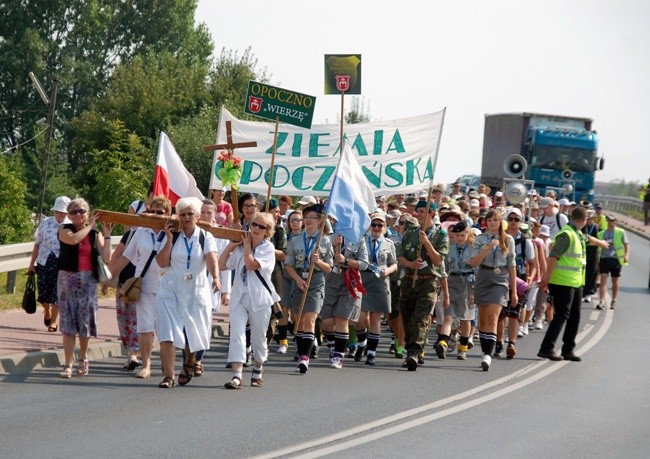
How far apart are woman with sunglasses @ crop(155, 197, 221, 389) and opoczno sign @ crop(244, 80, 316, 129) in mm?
4276

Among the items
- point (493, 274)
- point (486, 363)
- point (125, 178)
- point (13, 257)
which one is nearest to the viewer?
point (486, 363)

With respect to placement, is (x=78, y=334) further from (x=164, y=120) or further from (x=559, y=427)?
(x=164, y=120)

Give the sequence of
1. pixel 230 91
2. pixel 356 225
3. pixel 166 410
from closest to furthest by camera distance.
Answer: pixel 166 410 < pixel 356 225 < pixel 230 91

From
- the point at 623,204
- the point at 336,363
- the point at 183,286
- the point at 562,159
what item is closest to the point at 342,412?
the point at 183,286

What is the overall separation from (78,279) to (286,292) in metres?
3.65

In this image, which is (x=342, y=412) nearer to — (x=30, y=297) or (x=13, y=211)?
(x=30, y=297)

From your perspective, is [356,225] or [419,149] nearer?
[356,225]

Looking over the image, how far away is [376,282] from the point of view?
1566 cm

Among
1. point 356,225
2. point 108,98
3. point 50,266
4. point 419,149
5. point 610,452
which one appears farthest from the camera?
point 108,98

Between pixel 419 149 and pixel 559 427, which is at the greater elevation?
pixel 419 149

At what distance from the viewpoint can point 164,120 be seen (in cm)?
5356

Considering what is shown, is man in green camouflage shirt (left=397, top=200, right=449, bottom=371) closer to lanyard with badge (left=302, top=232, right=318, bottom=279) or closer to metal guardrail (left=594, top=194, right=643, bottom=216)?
lanyard with badge (left=302, top=232, right=318, bottom=279)

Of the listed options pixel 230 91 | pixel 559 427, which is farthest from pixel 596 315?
pixel 230 91

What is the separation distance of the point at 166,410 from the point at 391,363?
4.99 m
